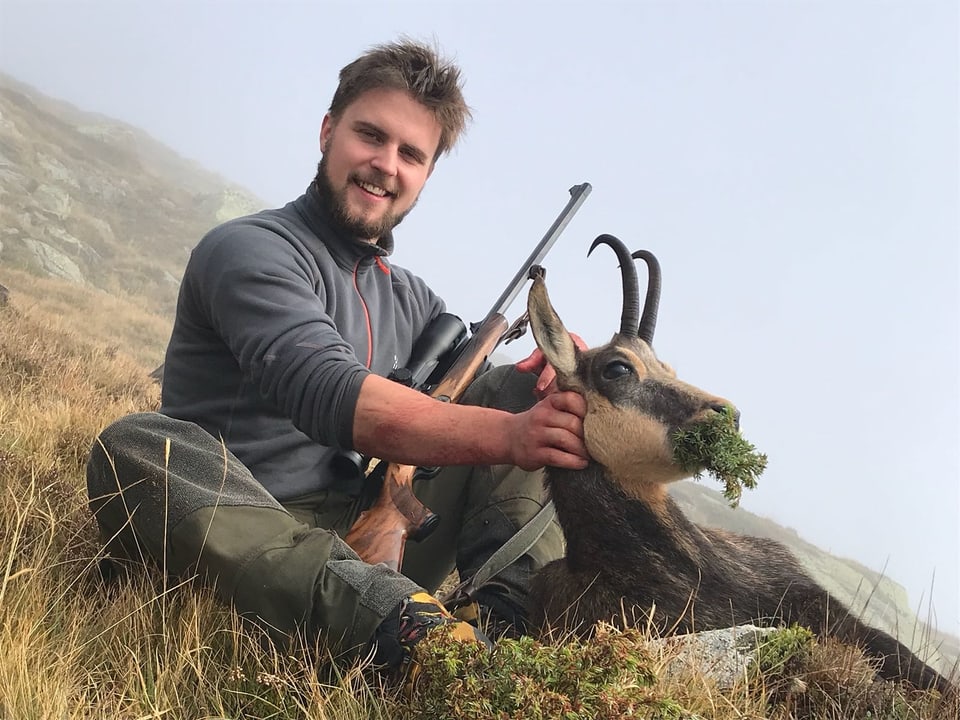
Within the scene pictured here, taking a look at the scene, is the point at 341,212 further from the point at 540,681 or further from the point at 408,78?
the point at 540,681

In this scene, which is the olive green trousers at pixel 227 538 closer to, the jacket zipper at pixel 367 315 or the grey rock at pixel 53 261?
the jacket zipper at pixel 367 315

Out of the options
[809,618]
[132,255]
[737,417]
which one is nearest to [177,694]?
[737,417]

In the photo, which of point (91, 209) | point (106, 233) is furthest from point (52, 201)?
point (91, 209)

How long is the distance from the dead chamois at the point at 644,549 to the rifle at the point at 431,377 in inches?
26.6

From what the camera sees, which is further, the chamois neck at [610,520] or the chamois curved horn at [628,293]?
the chamois curved horn at [628,293]

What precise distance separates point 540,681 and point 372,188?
121 inches

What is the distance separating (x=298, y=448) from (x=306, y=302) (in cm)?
87

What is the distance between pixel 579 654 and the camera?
187cm

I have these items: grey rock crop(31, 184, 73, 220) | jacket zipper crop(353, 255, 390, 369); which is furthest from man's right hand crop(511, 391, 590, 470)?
grey rock crop(31, 184, 73, 220)

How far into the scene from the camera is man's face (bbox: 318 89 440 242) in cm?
414

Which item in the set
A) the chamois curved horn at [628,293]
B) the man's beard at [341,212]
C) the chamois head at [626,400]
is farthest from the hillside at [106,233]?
the man's beard at [341,212]

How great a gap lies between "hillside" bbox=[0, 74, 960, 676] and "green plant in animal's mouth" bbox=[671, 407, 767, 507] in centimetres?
586

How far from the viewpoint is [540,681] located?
6.01 feet

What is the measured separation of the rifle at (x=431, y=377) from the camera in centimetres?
344
